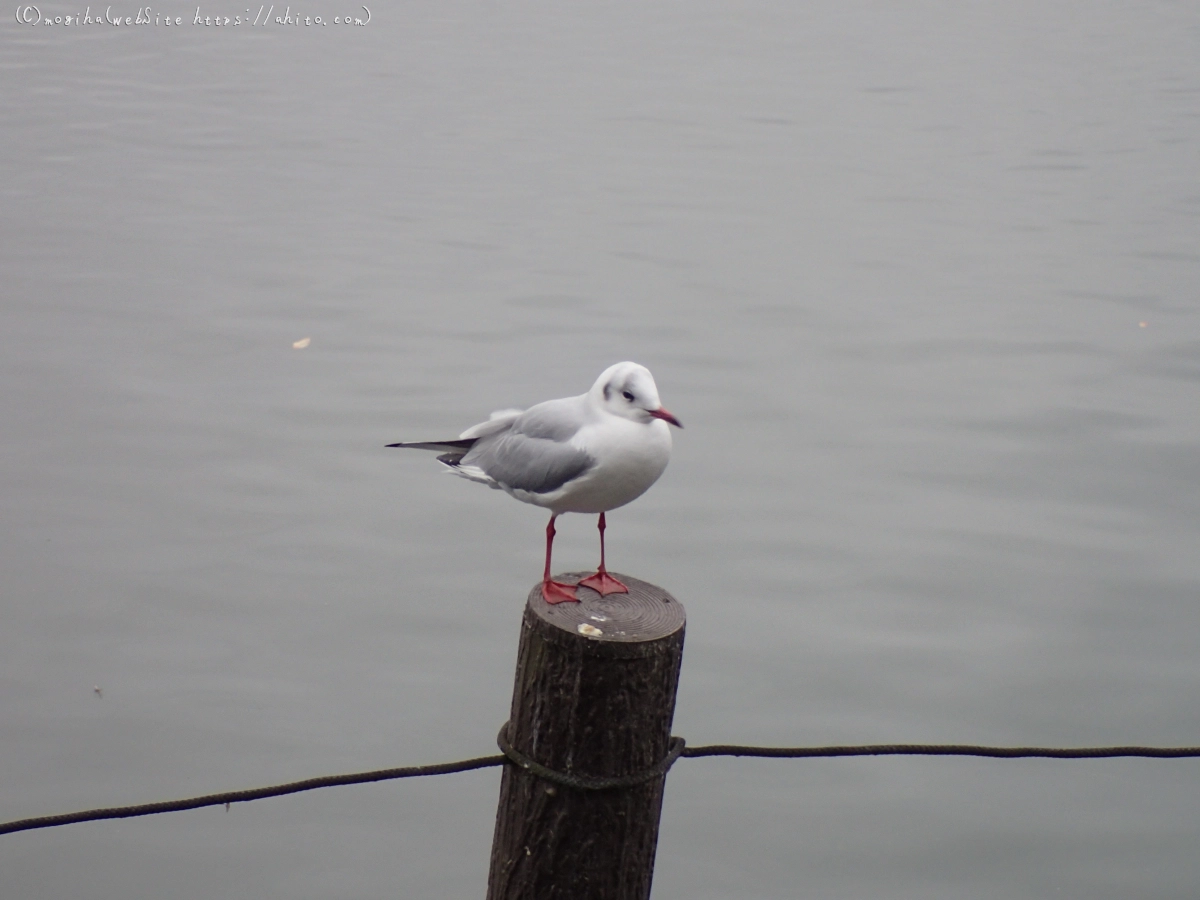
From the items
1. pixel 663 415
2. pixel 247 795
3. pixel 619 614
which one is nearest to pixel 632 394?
pixel 663 415

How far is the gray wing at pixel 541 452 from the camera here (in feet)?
8.70

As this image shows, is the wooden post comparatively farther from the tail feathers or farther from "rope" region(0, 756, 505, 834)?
the tail feathers

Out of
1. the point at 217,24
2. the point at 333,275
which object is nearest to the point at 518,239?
the point at 333,275

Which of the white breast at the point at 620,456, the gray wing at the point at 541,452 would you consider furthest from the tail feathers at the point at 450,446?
the white breast at the point at 620,456

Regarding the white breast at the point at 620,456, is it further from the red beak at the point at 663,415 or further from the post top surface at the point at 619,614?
the post top surface at the point at 619,614

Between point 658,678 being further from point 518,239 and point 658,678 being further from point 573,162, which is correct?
point 573,162

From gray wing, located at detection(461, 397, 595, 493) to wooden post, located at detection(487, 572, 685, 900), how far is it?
54cm

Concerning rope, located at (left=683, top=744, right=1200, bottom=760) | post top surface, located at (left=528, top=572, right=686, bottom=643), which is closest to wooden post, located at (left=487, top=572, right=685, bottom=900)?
post top surface, located at (left=528, top=572, right=686, bottom=643)

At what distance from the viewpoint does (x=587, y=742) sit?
6.61 ft

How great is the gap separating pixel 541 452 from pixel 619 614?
71 centimetres

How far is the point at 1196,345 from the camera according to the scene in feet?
25.0

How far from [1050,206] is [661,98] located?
17.5 ft

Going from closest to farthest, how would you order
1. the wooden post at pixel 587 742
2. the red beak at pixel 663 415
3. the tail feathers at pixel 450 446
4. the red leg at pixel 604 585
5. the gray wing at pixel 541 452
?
1. the wooden post at pixel 587 742
2. the red leg at pixel 604 585
3. the red beak at pixel 663 415
4. the gray wing at pixel 541 452
5. the tail feathers at pixel 450 446

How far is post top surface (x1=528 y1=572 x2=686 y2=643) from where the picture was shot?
2.01 meters
